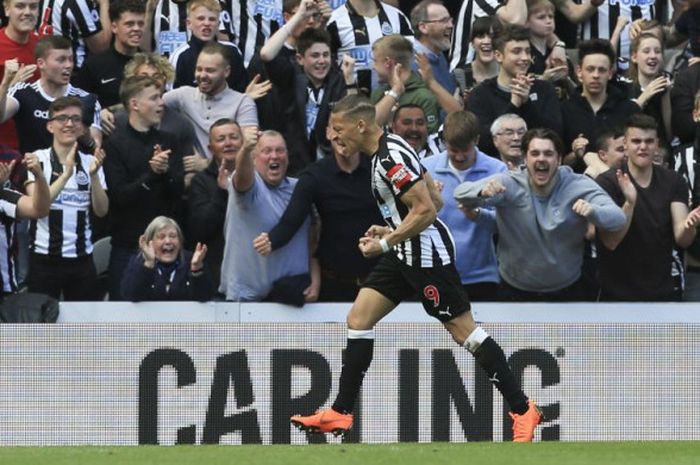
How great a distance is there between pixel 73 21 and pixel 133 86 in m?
1.87

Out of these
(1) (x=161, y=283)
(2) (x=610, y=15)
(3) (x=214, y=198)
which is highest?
(2) (x=610, y=15)

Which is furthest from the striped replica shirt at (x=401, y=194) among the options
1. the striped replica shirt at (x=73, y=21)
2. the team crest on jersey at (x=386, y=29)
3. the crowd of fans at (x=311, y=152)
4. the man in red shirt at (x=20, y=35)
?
the striped replica shirt at (x=73, y=21)

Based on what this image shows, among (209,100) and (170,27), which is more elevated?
(170,27)

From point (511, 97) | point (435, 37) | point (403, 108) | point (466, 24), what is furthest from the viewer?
point (466, 24)

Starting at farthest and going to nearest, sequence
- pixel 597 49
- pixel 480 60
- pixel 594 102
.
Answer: pixel 480 60 < pixel 594 102 < pixel 597 49

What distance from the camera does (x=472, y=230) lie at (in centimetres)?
1117

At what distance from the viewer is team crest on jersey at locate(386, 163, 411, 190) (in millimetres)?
9062

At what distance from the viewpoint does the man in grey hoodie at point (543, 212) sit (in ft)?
35.4

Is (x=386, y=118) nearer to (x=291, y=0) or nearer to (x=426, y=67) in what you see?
(x=426, y=67)

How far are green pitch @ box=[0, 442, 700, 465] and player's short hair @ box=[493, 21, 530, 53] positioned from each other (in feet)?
13.4

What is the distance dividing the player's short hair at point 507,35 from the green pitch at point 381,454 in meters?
4.10

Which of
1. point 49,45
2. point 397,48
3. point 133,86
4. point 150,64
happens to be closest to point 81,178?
point 133,86

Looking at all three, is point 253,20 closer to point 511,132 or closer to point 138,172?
point 138,172

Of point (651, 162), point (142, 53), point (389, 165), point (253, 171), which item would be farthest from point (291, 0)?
point (389, 165)
